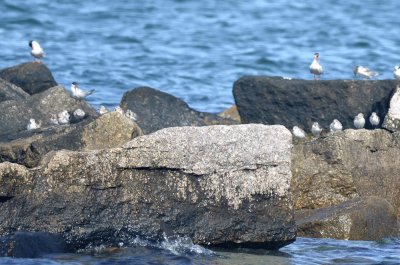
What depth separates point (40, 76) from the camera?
49.6 ft

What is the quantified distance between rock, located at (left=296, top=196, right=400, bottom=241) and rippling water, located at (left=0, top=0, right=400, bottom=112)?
7.60m

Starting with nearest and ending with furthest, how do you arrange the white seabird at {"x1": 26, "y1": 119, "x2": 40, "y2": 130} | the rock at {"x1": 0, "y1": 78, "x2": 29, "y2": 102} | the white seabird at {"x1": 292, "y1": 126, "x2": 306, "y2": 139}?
the white seabird at {"x1": 26, "y1": 119, "x2": 40, "y2": 130}, the white seabird at {"x1": 292, "y1": 126, "x2": 306, "y2": 139}, the rock at {"x1": 0, "y1": 78, "x2": 29, "y2": 102}

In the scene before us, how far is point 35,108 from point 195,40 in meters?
15.2

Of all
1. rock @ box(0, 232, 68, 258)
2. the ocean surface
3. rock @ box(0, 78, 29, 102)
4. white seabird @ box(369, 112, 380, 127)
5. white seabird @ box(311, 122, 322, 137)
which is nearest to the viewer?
rock @ box(0, 232, 68, 258)

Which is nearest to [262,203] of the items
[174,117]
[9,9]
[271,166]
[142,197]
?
[271,166]

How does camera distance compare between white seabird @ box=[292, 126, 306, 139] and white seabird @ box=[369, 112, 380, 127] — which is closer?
white seabird @ box=[292, 126, 306, 139]

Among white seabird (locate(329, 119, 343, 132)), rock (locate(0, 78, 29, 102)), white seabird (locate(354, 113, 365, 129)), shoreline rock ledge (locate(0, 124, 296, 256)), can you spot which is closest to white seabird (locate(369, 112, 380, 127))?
white seabird (locate(354, 113, 365, 129))

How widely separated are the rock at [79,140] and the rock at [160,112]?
281 centimetres

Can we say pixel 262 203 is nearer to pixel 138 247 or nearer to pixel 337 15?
pixel 138 247

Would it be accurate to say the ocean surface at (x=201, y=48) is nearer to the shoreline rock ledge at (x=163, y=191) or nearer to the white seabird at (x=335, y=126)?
the shoreline rock ledge at (x=163, y=191)

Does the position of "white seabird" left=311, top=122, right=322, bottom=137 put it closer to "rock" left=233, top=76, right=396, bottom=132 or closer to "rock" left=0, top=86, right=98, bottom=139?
"rock" left=233, top=76, right=396, bottom=132

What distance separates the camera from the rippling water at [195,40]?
20.9m

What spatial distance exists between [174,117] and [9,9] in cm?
1946

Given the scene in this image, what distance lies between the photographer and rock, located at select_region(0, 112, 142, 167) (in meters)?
10.0
